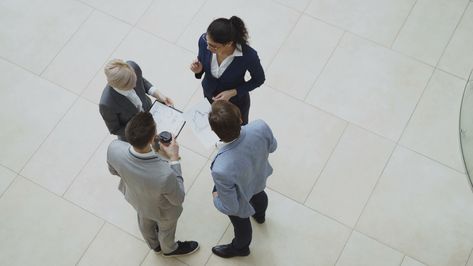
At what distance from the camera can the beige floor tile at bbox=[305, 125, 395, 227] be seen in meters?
4.13

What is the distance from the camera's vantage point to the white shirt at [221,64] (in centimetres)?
326

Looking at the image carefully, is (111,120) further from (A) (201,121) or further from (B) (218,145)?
(B) (218,145)

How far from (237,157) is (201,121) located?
2.87 feet

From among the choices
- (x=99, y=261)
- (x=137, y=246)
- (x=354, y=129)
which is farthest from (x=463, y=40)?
(x=99, y=261)

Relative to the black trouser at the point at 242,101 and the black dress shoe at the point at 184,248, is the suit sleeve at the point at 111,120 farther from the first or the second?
the black dress shoe at the point at 184,248

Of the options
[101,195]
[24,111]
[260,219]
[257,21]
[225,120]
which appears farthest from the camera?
[257,21]

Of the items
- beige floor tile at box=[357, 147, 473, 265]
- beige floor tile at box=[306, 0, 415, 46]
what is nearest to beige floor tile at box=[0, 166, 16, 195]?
beige floor tile at box=[357, 147, 473, 265]

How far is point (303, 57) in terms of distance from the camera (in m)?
4.77

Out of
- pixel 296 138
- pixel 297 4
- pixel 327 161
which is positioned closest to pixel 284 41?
pixel 297 4

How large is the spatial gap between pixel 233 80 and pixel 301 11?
1891 mm

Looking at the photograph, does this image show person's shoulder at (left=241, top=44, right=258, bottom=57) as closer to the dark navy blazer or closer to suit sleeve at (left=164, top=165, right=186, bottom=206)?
the dark navy blazer

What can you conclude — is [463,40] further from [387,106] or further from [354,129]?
[354,129]

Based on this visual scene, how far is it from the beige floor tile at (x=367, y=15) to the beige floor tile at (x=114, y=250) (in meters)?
2.64

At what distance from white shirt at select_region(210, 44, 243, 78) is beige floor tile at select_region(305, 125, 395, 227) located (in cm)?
138
